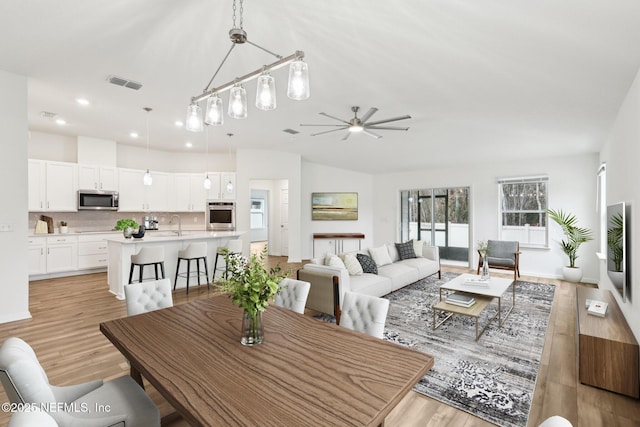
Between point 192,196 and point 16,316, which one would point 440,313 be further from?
point 192,196

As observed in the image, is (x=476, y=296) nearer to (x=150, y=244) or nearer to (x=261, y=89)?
(x=261, y=89)

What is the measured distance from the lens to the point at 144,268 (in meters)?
5.04

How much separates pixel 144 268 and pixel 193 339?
13.2 ft

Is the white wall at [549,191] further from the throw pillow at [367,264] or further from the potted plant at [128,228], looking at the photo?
the potted plant at [128,228]

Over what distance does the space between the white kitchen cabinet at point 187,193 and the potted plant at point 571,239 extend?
8.02 metres

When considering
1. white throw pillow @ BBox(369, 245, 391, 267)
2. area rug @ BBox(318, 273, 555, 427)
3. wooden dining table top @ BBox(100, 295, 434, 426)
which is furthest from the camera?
white throw pillow @ BBox(369, 245, 391, 267)

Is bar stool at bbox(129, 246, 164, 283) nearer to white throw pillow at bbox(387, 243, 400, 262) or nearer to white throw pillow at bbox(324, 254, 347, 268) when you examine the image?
white throw pillow at bbox(324, 254, 347, 268)

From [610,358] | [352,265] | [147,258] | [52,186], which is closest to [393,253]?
[352,265]

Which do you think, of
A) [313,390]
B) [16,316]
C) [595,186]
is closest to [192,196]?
[16,316]

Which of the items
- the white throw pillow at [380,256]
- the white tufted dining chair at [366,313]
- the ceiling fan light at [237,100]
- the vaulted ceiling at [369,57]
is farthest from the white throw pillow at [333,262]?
the ceiling fan light at [237,100]

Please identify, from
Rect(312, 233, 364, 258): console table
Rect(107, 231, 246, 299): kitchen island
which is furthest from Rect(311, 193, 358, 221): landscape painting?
Rect(107, 231, 246, 299): kitchen island

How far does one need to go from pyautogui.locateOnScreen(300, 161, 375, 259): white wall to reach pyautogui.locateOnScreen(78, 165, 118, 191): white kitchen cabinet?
4597mm

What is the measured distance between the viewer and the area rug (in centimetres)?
225

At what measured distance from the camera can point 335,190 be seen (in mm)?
9008
